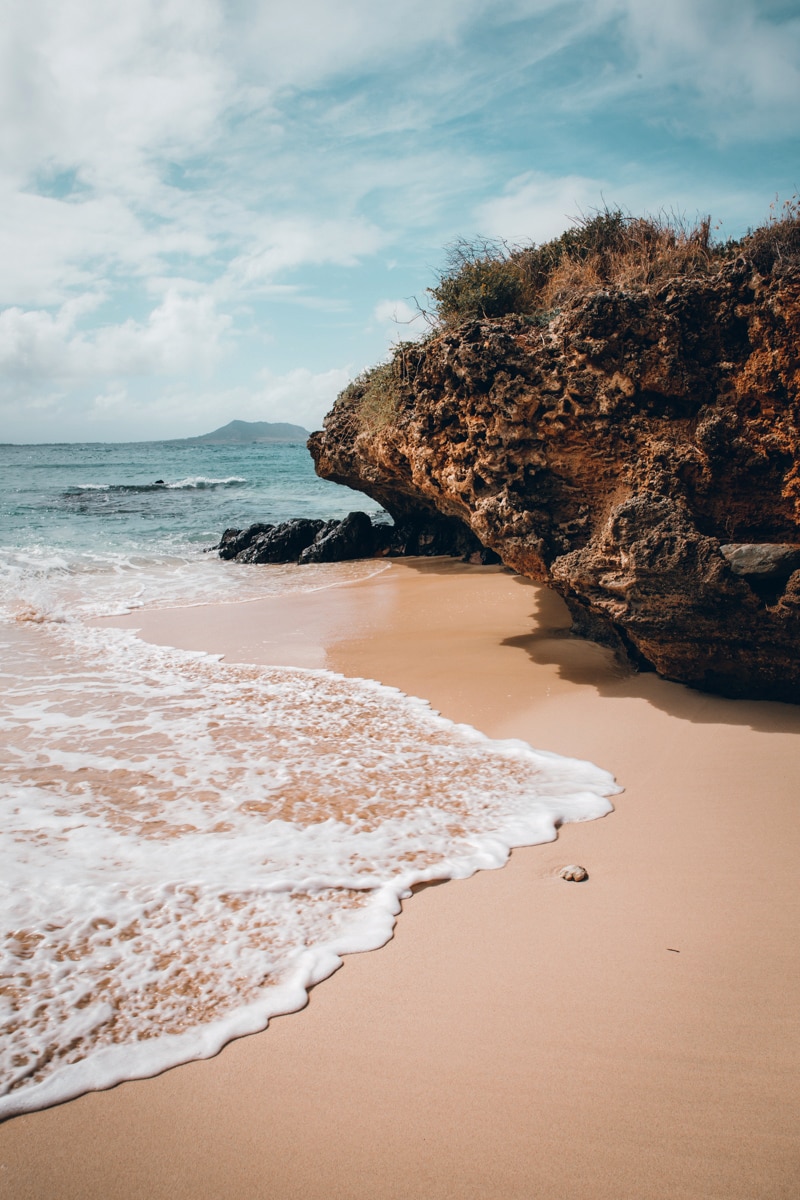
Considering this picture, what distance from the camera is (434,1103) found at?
2.23m

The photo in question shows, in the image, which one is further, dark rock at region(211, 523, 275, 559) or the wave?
the wave

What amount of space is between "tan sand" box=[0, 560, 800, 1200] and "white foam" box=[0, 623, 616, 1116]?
19cm

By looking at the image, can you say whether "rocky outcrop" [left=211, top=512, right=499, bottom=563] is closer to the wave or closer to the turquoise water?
the turquoise water

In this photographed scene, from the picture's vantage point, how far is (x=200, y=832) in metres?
3.93

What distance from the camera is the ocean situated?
2.62 metres

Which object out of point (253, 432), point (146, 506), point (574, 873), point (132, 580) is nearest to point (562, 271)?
point (574, 873)

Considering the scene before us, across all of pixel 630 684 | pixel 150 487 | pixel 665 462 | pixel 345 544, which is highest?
pixel 150 487

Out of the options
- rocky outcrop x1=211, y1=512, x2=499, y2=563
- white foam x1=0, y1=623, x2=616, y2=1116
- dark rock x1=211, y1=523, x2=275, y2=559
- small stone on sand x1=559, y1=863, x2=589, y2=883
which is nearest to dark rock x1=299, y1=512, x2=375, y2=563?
→ rocky outcrop x1=211, y1=512, x2=499, y2=563

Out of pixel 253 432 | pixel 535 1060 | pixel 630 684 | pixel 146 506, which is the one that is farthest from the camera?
pixel 253 432

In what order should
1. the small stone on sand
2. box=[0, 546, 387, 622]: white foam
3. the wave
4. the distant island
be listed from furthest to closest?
the distant island < the wave < box=[0, 546, 387, 622]: white foam < the small stone on sand

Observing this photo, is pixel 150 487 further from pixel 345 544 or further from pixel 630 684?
pixel 630 684

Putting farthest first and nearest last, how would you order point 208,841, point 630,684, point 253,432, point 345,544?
point 253,432, point 345,544, point 630,684, point 208,841

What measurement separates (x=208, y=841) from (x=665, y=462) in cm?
461

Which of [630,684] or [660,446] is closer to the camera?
[660,446]
